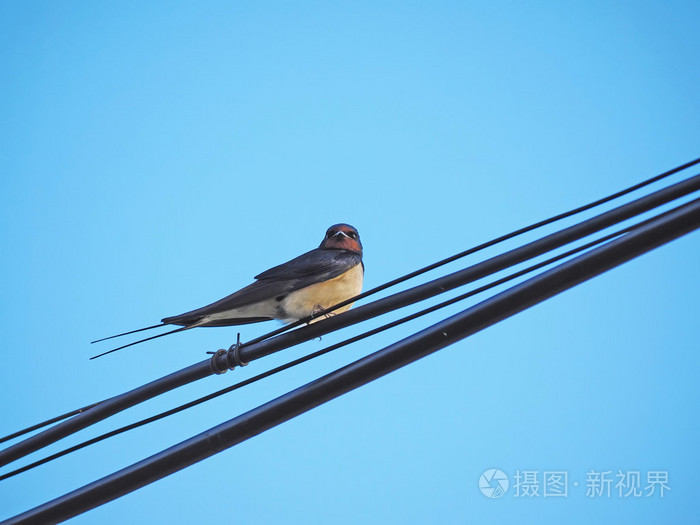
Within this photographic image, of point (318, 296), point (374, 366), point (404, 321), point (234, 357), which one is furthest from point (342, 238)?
point (374, 366)

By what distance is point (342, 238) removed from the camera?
207 inches

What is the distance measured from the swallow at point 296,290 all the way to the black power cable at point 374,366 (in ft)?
4.10

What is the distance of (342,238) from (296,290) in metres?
1.00

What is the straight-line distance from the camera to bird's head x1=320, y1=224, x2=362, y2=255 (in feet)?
17.1

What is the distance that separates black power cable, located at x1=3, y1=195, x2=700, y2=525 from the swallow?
1.25 metres

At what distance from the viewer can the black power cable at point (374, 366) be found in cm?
Answer: 226

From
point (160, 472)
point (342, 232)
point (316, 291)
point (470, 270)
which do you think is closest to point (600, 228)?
point (470, 270)

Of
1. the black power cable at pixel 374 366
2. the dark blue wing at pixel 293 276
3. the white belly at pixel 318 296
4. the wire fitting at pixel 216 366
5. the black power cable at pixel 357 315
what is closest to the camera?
the black power cable at pixel 374 366

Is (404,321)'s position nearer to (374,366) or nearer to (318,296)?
(374,366)

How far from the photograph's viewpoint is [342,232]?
5332 mm

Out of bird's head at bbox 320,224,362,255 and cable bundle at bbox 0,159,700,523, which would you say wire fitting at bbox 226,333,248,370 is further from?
bird's head at bbox 320,224,362,255

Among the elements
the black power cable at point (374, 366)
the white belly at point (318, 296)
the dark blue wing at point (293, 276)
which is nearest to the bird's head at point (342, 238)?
the dark blue wing at point (293, 276)

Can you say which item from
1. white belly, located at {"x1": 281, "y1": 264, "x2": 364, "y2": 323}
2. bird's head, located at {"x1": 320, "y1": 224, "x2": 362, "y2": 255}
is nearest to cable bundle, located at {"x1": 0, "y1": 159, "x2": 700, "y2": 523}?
white belly, located at {"x1": 281, "y1": 264, "x2": 364, "y2": 323}

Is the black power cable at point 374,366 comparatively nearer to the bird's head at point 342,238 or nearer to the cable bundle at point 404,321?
the cable bundle at point 404,321
